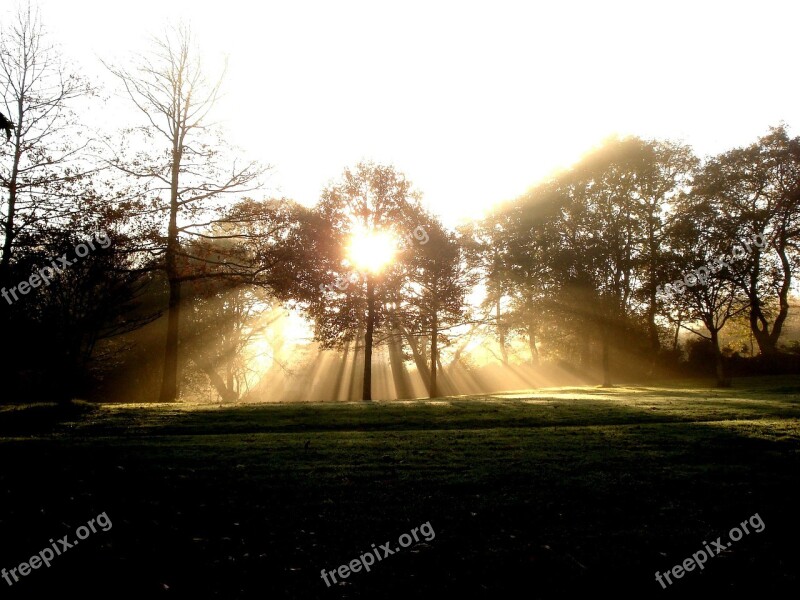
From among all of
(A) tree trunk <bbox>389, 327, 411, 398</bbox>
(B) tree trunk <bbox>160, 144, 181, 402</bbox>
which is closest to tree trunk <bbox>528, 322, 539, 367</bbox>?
(A) tree trunk <bbox>389, 327, 411, 398</bbox>

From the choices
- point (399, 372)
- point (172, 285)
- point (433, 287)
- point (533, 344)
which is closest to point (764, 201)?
point (533, 344)

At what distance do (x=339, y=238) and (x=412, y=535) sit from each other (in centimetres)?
2437

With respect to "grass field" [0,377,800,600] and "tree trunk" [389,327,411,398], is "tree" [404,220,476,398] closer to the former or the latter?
"tree trunk" [389,327,411,398]

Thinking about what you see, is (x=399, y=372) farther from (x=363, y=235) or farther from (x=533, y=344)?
(x=363, y=235)

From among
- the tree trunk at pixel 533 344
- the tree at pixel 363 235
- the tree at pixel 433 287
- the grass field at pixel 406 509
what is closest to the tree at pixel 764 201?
the tree trunk at pixel 533 344

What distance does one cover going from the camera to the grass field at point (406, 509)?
5.68 m

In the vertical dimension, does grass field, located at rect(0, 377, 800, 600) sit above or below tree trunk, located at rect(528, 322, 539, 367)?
below

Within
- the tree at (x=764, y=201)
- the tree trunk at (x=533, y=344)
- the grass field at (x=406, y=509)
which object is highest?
the tree at (x=764, y=201)

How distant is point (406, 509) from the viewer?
25.0 feet

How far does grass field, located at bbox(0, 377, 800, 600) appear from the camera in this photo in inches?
223

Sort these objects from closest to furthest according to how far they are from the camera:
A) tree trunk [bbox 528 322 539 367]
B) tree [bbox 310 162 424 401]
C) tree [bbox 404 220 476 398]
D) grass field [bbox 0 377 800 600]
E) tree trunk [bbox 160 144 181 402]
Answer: grass field [bbox 0 377 800 600] < tree trunk [bbox 160 144 181 402] < tree [bbox 310 162 424 401] < tree [bbox 404 220 476 398] < tree trunk [bbox 528 322 539 367]

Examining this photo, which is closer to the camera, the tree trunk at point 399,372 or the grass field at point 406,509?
the grass field at point 406,509

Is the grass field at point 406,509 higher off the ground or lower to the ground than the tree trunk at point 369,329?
lower

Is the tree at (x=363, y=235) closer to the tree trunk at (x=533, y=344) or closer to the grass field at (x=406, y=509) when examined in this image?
the grass field at (x=406, y=509)
